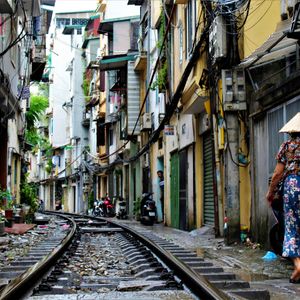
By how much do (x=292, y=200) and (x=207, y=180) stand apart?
31.2 feet

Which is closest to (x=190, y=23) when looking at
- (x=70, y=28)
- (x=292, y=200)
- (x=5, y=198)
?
(x=5, y=198)

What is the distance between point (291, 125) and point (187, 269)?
188cm

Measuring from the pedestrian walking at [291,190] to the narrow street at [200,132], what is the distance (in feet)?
0.04

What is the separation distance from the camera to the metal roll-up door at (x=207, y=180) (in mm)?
15148

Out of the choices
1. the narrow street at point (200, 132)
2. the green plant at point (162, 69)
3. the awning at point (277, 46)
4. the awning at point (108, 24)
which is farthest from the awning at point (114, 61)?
the awning at point (277, 46)

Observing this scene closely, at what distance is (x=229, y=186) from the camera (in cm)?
1140

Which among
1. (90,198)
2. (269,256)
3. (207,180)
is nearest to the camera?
(269,256)

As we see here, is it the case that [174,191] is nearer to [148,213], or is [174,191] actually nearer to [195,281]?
[148,213]

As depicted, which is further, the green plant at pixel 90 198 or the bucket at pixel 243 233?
the green plant at pixel 90 198

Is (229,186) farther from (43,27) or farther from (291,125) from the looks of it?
(43,27)

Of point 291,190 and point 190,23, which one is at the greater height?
point 190,23

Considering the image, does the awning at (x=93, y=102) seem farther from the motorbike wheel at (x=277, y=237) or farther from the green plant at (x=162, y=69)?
the motorbike wheel at (x=277, y=237)

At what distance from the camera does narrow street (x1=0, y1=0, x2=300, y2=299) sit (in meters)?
7.57

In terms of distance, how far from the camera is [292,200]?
20.3 feet
